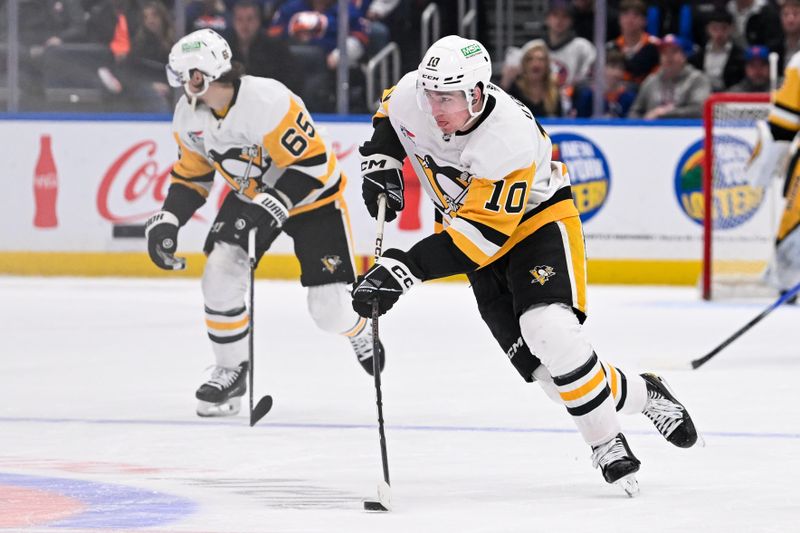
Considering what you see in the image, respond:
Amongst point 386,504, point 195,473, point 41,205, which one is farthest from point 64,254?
point 386,504

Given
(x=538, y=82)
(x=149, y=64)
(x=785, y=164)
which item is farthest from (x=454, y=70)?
(x=149, y=64)

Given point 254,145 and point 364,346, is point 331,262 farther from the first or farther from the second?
point 254,145

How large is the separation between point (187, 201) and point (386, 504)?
1985 mm

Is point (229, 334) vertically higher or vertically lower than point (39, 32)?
lower

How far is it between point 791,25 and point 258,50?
321 centimetres

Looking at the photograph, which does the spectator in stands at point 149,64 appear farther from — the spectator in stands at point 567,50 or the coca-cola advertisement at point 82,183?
the spectator in stands at point 567,50

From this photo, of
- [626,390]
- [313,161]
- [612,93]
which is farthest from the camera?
[612,93]

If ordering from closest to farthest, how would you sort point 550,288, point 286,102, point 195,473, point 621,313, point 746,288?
point 550,288
point 195,473
point 286,102
point 621,313
point 746,288

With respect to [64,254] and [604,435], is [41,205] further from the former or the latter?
[604,435]

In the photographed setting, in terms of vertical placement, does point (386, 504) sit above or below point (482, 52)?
below

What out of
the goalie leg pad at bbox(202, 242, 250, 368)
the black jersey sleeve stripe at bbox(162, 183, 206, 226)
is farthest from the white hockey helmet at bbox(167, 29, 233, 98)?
the goalie leg pad at bbox(202, 242, 250, 368)

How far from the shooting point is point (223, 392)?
16.5 feet

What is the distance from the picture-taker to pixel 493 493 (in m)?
3.75

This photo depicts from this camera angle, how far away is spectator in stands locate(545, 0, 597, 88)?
9.72m
